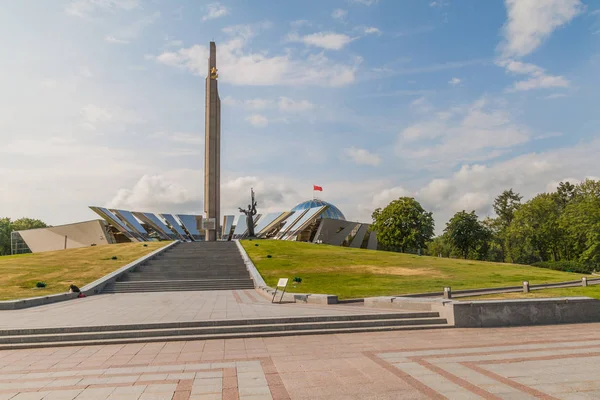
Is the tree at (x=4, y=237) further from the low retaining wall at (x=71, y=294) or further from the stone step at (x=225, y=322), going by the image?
the stone step at (x=225, y=322)

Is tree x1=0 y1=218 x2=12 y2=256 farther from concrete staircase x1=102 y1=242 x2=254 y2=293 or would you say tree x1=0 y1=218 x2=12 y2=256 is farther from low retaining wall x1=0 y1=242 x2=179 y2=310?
low retaining wall x1=0 y1=242 x2=179 y2=310

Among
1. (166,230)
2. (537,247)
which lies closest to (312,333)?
(537,247)

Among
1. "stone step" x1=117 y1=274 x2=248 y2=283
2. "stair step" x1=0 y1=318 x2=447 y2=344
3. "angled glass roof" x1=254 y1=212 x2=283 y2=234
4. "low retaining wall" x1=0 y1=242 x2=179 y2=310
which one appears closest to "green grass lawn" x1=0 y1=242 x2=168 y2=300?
"low retaining wall" x1=0 y1=242 x2=179 y2=310

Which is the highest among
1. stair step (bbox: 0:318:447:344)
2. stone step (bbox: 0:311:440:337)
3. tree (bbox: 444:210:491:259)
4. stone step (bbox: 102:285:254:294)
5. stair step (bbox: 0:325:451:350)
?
tree (bbox: 444:210:491:259)

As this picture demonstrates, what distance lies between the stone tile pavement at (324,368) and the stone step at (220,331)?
346 millimetres

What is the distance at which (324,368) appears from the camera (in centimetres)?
669

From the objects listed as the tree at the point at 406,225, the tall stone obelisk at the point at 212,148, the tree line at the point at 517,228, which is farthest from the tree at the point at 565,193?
the tall stone obelisk at the point at 212,148

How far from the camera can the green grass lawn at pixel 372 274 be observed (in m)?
19.4

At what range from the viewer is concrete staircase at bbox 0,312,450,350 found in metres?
8.97

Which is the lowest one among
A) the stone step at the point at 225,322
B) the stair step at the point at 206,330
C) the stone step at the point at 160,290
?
the stone step at the point at 160,290

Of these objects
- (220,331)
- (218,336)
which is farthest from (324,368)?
(220,331)

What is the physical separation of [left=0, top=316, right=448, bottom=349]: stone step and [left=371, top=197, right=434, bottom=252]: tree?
1642 inches

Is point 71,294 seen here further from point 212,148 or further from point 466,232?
point 466,232

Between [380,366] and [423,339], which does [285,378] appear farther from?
[423,339]
